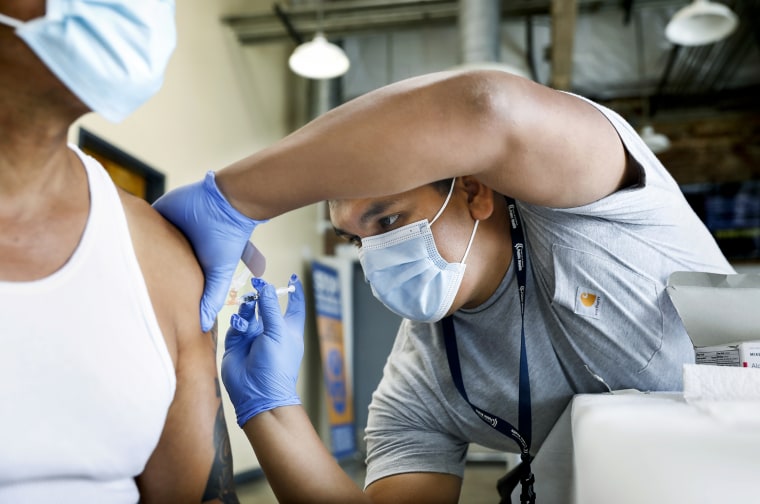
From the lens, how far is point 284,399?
83 centimetres

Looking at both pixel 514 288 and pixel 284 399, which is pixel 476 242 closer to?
pixel 514 288

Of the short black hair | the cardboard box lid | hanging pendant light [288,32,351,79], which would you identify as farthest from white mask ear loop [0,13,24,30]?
hanging pendant light [288,32,351,79]

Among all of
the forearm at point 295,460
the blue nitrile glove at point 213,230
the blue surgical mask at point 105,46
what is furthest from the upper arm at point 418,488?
the blue surgical mask at point 105,46

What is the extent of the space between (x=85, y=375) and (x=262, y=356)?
0.86ft

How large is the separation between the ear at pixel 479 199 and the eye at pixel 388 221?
140 mm

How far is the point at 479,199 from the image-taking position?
1.06 meters

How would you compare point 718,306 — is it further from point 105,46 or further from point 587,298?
point 105,46

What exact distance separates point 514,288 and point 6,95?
0.75 m

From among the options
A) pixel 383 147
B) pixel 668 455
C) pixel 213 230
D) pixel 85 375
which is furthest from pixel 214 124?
pixel 668 455

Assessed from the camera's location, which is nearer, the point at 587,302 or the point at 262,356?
the point at 262,356

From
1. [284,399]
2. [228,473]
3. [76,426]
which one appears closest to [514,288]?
[284,399]

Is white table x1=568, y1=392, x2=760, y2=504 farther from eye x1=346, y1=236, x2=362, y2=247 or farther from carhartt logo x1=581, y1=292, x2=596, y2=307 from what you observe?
eye x1=346, y1=236, x2=362, y2=247

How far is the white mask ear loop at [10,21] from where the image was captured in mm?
524

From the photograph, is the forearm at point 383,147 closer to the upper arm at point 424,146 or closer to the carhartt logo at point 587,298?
the upper arm at point 424,146
